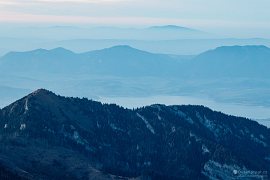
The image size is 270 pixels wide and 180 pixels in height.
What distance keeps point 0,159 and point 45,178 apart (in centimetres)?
1505

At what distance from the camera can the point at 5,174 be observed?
175m

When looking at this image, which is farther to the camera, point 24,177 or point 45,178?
point 45,178

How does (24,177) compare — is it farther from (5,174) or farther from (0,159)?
(0,159)

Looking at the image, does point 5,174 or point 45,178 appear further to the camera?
point 45,178

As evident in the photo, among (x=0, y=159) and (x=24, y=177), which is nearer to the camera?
(x=24, y=177)

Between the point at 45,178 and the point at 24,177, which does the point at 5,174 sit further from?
the point at 45,178

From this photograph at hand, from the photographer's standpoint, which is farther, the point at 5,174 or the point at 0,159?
the point at 0,159

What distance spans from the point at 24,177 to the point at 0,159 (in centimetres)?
2103

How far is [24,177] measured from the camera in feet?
595

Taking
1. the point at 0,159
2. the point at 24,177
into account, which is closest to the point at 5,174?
the point at 24,177

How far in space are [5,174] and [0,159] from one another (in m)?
25.1

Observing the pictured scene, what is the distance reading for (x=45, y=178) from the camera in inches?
7820

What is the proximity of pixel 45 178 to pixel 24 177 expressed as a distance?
705 inches
